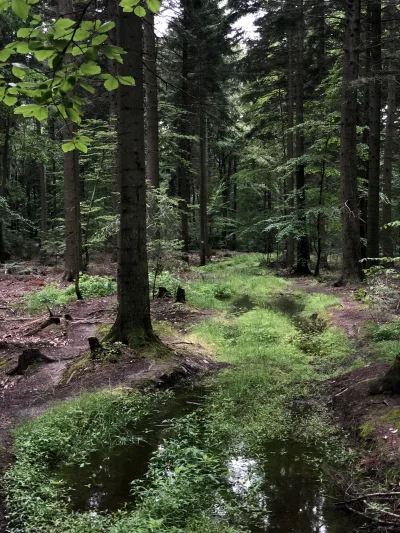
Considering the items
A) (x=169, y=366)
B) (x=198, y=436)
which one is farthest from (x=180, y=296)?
(x=198, y=436)

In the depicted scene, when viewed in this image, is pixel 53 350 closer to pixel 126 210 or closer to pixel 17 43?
pixel 126 210

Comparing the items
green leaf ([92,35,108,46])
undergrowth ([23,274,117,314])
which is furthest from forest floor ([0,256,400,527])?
green leaf ([92,35,108,46])

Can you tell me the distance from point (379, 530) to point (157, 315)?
7496 mm

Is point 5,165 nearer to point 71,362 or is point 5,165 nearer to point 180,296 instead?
point 180,296

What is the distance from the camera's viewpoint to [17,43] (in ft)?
5.84

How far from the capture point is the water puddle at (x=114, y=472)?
148 inches

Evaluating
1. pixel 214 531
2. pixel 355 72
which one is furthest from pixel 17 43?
pixel 355 72

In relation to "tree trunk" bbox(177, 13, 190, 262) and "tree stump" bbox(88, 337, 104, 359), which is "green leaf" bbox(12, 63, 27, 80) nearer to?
"tree stump" bbox(88, 337, 104, 359)

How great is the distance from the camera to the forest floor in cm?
479

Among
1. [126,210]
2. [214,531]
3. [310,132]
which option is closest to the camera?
[214,531]

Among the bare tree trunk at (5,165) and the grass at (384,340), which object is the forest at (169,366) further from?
the bare tree trunk at (5,165)

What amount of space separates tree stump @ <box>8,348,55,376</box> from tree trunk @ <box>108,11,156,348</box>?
1.18m

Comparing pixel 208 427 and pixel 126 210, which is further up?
pixel 126 210

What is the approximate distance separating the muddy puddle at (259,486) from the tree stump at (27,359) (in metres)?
2.52
